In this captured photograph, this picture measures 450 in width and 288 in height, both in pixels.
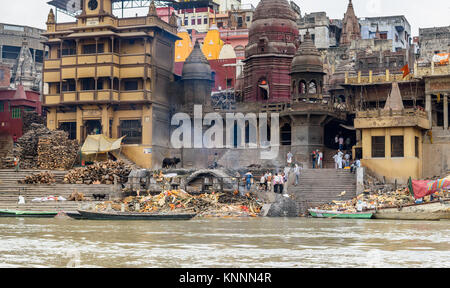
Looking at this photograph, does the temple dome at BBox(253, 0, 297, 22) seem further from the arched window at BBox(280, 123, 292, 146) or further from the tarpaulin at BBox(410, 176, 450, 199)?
the tarpaulin at BBox(410, 176, 450, 199)

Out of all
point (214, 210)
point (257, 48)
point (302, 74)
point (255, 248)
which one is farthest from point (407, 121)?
point (255, 248)

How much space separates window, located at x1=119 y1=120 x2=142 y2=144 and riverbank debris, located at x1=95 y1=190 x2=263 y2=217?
12969 millimetres

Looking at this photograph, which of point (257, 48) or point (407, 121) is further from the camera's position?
point (257, 48)

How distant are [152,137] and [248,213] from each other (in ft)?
52.9

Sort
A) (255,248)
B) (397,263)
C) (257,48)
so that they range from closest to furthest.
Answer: (397,263) < (255,248) < (257,48)

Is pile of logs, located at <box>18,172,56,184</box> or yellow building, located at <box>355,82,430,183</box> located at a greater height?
yellow building, located at <box>355,82,430,183</box>

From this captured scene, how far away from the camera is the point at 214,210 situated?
124 feet

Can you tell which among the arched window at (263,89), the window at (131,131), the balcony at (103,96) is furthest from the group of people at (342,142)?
the window at (131,131)

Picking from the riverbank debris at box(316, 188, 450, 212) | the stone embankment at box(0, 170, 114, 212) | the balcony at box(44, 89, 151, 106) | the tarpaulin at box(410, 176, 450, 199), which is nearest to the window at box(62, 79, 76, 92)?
the balcony at box(44, 89, 151, 106)

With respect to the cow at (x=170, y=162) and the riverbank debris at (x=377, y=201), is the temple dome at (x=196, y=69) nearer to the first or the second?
the cow at (x=170, y=162)

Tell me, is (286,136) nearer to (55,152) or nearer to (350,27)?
(55,152)

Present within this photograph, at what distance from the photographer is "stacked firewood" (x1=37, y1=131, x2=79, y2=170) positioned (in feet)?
159
